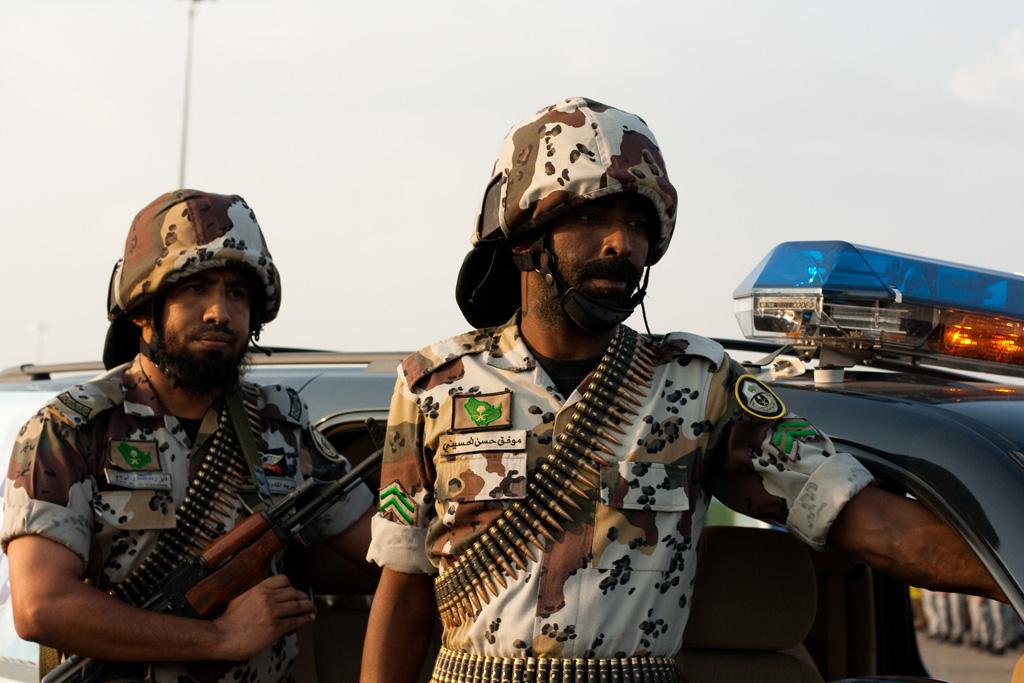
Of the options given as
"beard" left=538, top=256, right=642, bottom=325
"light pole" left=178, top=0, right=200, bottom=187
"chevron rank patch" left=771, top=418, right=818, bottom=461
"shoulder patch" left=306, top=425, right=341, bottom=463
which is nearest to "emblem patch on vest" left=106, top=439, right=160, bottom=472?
"shoulder patch" left=306, top=425, right=341, bottom=463

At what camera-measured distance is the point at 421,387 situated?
3.05m

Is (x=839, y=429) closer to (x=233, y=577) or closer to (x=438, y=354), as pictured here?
(x=438, y=354)

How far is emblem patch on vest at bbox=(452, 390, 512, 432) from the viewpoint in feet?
9.59

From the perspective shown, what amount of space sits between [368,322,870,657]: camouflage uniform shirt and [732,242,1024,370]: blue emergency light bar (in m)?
0.42

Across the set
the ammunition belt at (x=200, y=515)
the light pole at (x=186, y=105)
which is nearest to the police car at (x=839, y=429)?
the ammunition belt at (x=200, y=515)

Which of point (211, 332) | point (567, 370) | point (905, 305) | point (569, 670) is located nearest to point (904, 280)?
point (905, 305)

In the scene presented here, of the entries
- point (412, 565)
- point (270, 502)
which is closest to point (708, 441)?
point (412, 565)

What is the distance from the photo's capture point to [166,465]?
385 centimetres

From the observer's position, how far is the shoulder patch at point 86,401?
3754 mm

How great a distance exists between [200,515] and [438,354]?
1.10 m

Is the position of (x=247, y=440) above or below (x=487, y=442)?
below

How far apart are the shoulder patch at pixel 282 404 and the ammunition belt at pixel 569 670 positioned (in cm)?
143

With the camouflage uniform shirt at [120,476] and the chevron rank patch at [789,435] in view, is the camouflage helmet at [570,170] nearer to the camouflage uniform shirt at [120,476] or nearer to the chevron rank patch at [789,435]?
the chevron rank patch at [789,435]

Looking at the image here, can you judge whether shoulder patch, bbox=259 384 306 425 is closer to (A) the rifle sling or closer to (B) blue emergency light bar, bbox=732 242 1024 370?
(A) the rifle sling
